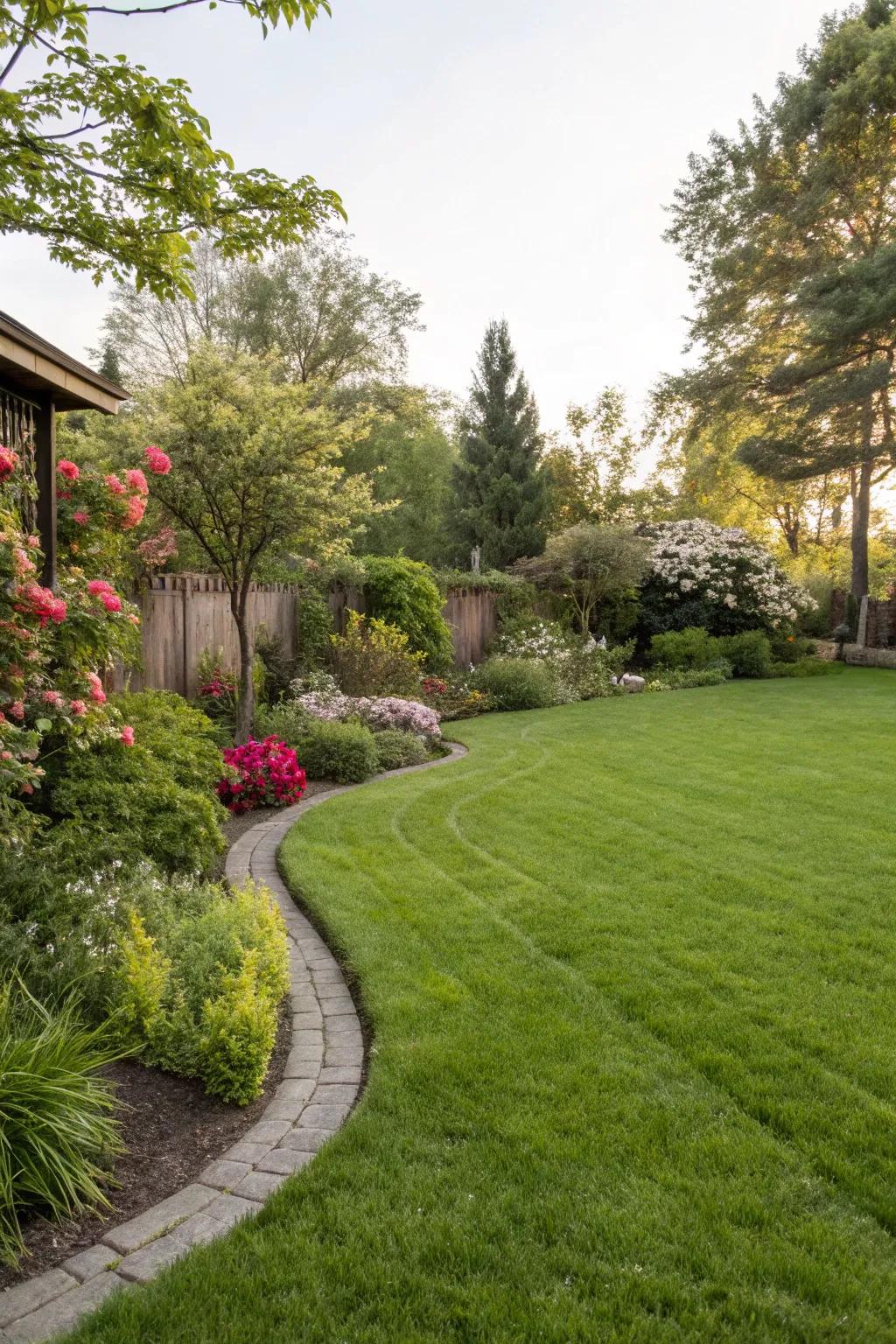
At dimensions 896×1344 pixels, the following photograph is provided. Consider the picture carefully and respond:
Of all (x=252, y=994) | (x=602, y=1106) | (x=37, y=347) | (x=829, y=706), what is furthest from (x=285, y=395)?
(x=829, y=706)

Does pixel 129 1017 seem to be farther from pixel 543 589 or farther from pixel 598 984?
pixel 543 589

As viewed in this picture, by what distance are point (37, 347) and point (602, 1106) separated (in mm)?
4571

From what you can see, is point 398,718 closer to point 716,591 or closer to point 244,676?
point 244,676

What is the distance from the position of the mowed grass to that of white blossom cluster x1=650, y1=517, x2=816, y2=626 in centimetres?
1258

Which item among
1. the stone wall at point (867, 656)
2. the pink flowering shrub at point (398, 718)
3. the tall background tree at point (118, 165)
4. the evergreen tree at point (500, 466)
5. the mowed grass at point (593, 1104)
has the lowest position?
the mowed grass at point (593, 1104)

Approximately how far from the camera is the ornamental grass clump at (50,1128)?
2340 millimetres

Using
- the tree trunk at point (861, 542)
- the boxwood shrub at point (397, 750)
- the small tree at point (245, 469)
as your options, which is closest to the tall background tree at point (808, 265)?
the tree trunk at point (861, 542)

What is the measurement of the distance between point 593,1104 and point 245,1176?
1.14 metres

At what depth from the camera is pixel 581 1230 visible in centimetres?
222

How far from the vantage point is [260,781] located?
7160 millimetres

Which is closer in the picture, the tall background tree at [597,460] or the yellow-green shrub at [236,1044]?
the yellow-green shrub at [236,1044]

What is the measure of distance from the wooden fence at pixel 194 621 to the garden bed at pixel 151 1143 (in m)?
5.65

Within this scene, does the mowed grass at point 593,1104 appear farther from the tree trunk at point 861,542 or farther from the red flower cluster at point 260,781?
the tree trunk at point 861,542

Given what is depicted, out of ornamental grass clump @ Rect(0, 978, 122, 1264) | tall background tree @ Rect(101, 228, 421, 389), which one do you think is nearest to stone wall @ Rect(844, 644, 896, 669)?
tall background tree @ Rect(101, 228, 421, 389)
